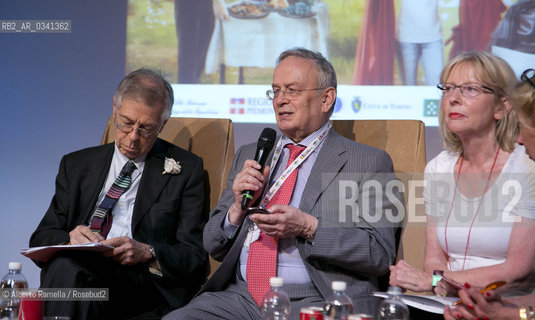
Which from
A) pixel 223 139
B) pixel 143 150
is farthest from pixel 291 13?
pixel 143 150

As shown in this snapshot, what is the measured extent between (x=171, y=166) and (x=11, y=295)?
109 centimetres

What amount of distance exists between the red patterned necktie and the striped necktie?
809 millimetres

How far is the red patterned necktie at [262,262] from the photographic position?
256 cm

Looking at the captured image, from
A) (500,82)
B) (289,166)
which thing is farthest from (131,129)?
(500,82)

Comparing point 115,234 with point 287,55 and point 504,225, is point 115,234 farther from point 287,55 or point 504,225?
point 504,225

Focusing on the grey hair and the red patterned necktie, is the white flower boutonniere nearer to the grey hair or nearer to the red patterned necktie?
the grey hair

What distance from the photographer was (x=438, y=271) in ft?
7.57

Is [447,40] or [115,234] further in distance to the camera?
[447,40]

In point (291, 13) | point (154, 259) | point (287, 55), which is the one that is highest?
point (291, 13)

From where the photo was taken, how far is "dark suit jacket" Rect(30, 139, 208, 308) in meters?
2.92

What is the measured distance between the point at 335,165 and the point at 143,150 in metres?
1.03

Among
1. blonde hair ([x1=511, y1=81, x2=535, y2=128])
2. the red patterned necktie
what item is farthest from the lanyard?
blonde hair ([x1=511, y1=81, x2=535, y2=128])

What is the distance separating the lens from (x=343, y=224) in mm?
2562

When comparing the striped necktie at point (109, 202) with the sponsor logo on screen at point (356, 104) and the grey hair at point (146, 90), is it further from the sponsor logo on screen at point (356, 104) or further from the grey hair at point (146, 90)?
the sponsor logo on screen at point (356, 104)
